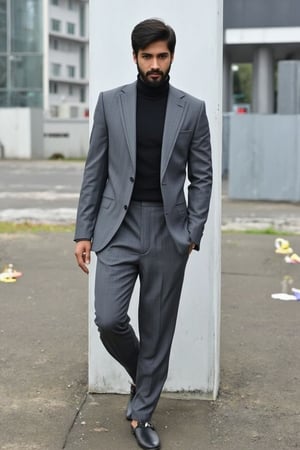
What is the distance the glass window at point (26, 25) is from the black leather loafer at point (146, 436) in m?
36.5

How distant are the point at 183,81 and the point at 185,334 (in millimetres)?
1448

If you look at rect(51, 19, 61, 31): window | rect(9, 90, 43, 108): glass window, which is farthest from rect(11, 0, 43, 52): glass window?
rect(51, 19, 61, 31): window

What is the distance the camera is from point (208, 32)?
4445 millimetres

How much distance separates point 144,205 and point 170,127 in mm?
398

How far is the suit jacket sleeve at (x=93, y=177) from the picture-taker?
3963 mm

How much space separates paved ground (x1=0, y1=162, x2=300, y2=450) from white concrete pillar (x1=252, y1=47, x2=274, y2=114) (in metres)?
14.5

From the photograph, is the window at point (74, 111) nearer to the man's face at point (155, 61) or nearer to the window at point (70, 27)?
the window at point (70, 27)

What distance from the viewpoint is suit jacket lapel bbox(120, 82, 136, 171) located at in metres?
3.83

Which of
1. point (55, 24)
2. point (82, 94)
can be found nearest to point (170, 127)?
point (55, 24)

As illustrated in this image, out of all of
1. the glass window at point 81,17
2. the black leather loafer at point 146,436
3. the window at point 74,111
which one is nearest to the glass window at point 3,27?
the window at point 74,111

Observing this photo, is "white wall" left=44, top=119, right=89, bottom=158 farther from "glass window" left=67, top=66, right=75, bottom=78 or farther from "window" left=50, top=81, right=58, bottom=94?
"glass window" left=67, top=66, right=75, bottom=78

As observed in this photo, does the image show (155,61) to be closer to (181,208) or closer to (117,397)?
(181,208)

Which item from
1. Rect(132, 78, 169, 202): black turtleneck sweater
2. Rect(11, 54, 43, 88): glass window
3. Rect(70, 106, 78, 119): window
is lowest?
Rect(132, 78, 169, 202): black turtleneck sweater

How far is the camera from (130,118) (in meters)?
3.85
